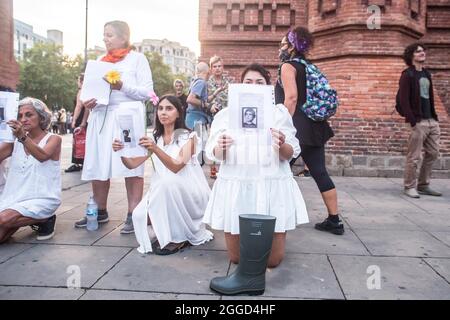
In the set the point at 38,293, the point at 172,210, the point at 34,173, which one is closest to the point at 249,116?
the point at 172,210

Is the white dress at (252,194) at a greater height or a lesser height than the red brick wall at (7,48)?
lesser

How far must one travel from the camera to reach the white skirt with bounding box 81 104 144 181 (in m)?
4.25

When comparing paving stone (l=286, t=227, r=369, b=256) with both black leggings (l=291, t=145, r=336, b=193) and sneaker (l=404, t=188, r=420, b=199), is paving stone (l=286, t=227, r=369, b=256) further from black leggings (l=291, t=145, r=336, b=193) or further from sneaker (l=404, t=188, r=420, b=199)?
sneaker (l=404, t=188, r=420, b=199)

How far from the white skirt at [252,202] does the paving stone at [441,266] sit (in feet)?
3.59

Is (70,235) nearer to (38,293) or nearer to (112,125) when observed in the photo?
(112,125)

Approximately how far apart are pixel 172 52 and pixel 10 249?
473 ft

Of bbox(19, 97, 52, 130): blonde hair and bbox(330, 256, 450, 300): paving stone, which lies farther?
bbox(19, 97, 52, 130): blonde hair

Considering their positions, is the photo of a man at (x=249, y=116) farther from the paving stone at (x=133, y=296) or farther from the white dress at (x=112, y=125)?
the white dress at (x=112, y=125)

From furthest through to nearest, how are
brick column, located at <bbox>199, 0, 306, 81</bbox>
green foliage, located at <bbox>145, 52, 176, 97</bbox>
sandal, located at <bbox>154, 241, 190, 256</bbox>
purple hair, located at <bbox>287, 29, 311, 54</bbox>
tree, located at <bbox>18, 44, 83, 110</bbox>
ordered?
green foliage, located at <bbox>145, 52, 176, 97</bbox> → tree, located at <bbox>18, 44, 83, 110</bbox> → brick column, located at <bbox>199, 0, 306, 81</bbox> → purple hair, located at <bbox>287, 29, 311, 54</bbox> → sandal, located at <bbox>154, 241, 190, 256</bbox>

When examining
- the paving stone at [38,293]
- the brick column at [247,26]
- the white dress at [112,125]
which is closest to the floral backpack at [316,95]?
the white dress at [112,125]

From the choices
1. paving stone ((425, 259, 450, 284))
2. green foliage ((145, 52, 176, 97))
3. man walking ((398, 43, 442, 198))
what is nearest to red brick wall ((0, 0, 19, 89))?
man walking ((398, 43, 442, 198))

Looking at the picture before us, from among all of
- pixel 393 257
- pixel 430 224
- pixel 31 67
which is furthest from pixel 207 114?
pixel 31 67

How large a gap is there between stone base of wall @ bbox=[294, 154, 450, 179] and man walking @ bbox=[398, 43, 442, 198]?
1.69 m

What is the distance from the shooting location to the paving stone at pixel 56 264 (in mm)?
2885
